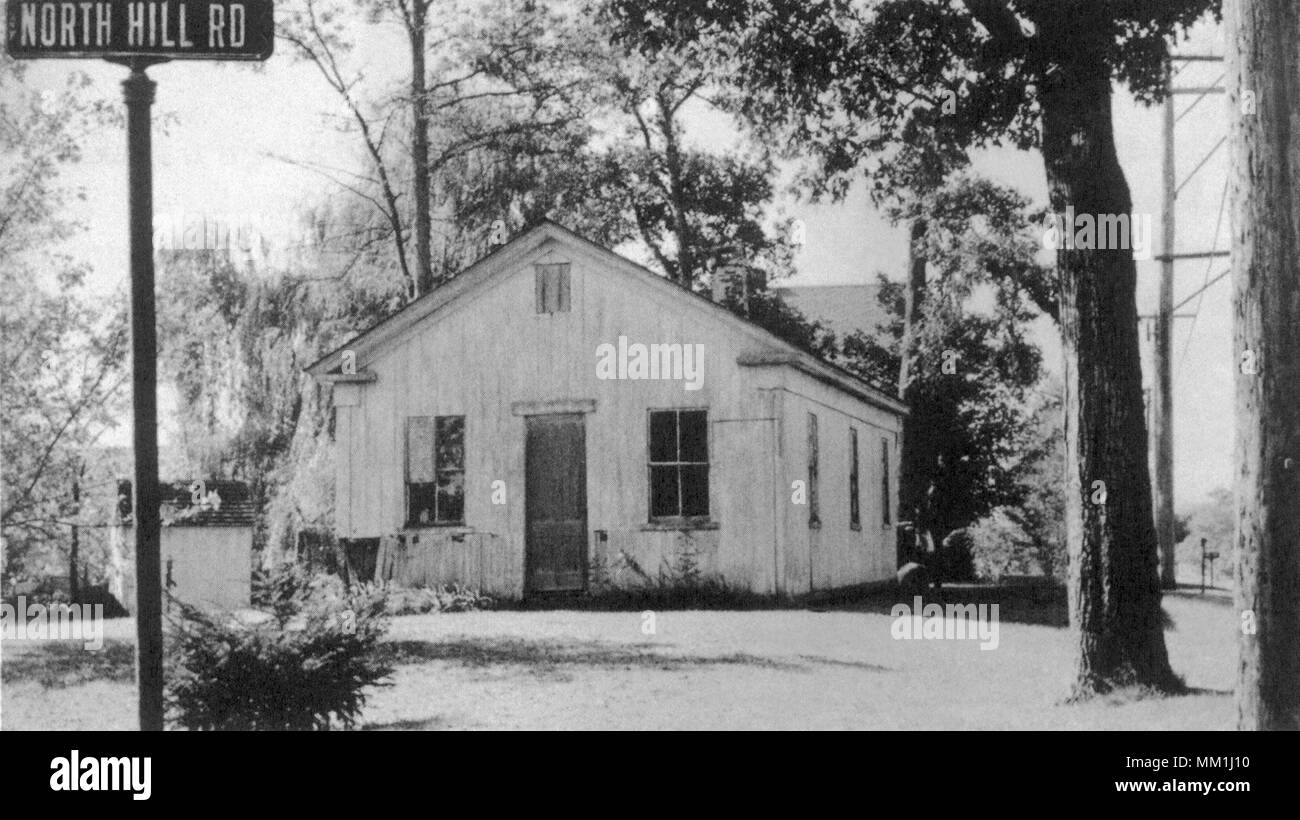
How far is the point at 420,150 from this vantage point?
404 inches

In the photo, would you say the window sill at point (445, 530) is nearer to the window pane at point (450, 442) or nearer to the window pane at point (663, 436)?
the window pane at point (450, 442)

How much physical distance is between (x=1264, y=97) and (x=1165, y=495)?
3.10 metres

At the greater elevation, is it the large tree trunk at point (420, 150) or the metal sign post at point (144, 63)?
the large tree trunk at point (420, 150)

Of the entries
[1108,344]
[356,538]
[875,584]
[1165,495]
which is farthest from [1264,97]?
[356,538]

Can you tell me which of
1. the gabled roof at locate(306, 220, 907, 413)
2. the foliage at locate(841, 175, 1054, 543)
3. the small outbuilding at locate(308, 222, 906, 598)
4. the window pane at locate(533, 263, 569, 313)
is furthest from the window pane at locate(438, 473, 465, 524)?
the foliage at locate(841, 175, 1054, 543)

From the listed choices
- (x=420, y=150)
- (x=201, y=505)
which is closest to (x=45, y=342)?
(x=201, y=505)

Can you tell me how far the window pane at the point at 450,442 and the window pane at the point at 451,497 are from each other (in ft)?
0.31

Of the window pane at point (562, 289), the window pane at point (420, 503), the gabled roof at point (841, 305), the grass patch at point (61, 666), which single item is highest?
the window pane at point (562, 289)

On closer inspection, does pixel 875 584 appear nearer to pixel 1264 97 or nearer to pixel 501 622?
pixel 501 622

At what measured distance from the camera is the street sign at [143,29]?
589 cm

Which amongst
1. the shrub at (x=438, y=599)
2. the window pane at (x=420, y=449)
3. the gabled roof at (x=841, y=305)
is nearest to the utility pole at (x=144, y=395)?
the shrub at (x=438, y=599)

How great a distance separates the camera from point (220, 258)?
855 cm

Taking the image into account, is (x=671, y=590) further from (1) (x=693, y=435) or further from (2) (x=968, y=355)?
(2) (x=968, y=355)
